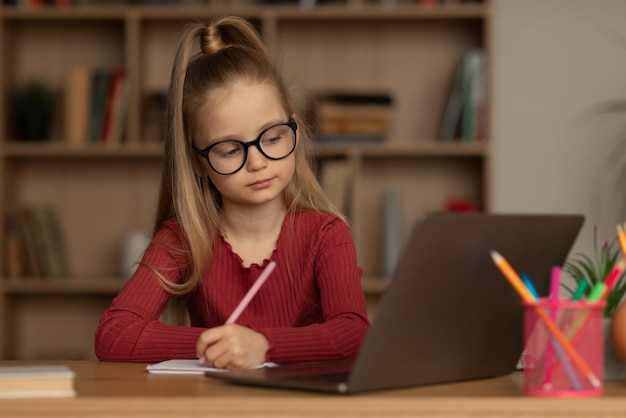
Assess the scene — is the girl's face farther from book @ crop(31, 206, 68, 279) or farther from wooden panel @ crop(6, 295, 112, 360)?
wooden panel @ crop(6, 295, 112, 360)

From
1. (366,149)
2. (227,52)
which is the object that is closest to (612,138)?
(366,149)

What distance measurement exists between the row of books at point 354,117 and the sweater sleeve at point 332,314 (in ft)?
6.18

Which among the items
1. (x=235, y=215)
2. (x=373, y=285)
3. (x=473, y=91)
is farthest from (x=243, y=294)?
(x=473, y=91)

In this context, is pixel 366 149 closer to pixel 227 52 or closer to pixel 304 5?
pixel 304 5

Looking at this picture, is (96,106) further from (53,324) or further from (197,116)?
(197,116)

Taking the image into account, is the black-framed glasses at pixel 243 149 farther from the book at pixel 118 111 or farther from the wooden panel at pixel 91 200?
the wooden panel at pixel 91 200

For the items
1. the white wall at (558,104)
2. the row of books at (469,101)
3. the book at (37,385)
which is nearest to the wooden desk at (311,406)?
the book at (37,385)

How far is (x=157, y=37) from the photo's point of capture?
3.74 metres

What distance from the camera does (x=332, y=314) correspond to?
4.83 ft

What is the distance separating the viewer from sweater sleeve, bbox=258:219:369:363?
3.90ft

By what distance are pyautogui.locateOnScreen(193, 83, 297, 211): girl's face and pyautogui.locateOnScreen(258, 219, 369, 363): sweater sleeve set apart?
0.13 metres

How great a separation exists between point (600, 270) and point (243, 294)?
27.7 inches

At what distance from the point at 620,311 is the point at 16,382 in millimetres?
593

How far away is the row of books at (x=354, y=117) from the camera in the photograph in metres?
3.48
